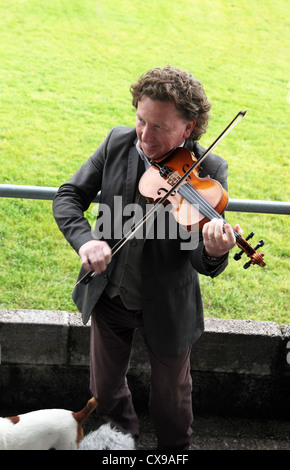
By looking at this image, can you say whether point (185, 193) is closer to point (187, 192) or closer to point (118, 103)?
point (187, 192)

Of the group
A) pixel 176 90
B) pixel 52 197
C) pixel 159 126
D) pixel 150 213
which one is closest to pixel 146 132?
pixel 159 126

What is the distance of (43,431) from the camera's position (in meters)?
1.93

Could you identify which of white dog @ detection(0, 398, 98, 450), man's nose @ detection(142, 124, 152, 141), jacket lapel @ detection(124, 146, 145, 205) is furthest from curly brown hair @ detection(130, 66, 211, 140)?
white dog @ detection(0, 398, 98, 450)

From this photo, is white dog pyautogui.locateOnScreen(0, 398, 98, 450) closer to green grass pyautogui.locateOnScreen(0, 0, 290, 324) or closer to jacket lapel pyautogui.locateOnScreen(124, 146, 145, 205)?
jacket lapel pyautogui.locateOnScreen(124, 146, 145, 205)

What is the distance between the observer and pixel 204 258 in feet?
6.84

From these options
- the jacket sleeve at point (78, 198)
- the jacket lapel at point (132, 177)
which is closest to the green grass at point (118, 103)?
the jacket sleeve at point (78, 198)

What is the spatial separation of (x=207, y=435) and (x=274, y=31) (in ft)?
25.2

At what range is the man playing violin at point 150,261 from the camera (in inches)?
82.0

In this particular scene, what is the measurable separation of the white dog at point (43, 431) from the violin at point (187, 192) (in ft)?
2.58

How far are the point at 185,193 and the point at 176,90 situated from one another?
0.38 m

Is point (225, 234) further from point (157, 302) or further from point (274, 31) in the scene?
point (274, 31)

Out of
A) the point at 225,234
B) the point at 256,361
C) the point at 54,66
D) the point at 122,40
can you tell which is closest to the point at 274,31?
the point at 122,40

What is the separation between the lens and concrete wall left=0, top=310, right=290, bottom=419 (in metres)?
2.83

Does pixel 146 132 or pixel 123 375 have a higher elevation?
pixel 146 132
